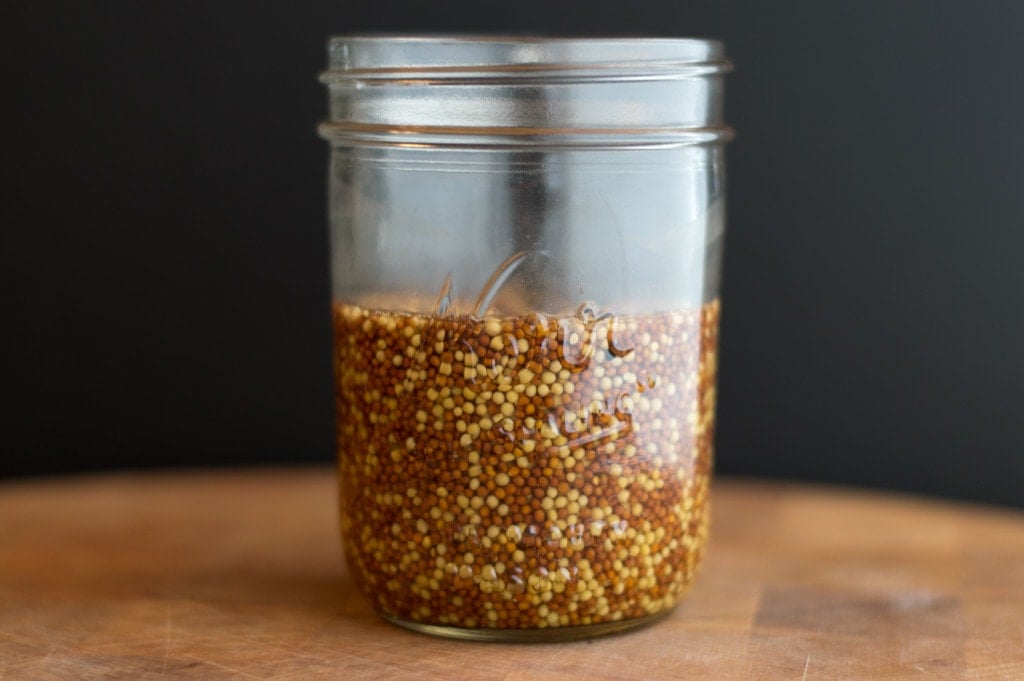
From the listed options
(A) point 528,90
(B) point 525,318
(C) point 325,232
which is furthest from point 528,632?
(C) point 325,232

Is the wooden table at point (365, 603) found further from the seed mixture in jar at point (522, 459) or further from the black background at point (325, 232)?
the black background at point (325, 232)

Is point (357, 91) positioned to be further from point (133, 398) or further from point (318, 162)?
point (133, 398)

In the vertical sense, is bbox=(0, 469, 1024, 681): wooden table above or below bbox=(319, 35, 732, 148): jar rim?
below

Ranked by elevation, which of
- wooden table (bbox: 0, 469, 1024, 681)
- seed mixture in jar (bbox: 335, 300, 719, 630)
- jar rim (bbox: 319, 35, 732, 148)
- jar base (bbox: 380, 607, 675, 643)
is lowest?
wooden table (bbox: 0, 469, 1024, 681)

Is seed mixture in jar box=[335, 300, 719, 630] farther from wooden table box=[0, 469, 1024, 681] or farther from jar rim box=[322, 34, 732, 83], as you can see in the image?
jar rim box=[322, 34, 732, 83]

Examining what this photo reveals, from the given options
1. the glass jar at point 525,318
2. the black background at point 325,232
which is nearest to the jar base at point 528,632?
the glass jar at point 525,318

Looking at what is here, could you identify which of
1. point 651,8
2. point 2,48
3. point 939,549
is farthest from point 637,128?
point 2,48

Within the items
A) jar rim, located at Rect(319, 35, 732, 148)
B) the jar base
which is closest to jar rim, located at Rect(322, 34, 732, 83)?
jar rim, located at Rect(319, 35, 732, 148)
